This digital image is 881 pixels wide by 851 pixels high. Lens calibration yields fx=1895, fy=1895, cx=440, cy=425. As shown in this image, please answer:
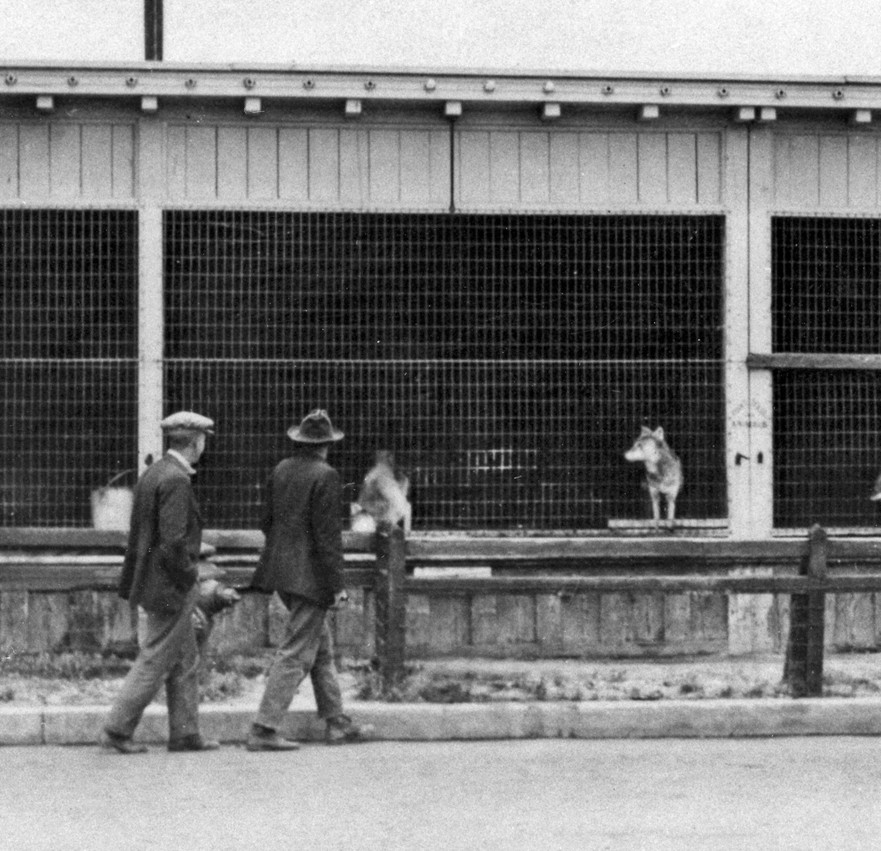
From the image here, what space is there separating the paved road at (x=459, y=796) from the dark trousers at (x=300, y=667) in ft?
0.84

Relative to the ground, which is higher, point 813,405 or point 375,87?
point 375,87

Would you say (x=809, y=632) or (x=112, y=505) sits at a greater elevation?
(x=112, y=505)

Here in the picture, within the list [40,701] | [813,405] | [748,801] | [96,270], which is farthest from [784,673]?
[96,270]

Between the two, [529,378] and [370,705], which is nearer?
[370,705]

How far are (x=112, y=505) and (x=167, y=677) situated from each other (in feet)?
10.3

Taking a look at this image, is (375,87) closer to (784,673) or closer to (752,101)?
(752,101)

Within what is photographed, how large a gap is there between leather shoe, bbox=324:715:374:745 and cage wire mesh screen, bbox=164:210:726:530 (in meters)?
2.94

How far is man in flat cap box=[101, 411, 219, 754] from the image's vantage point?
10.2 metres

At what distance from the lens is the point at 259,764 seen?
997cm

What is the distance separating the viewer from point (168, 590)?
33.8ft

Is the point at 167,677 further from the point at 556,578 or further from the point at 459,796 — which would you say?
the point at 556,578

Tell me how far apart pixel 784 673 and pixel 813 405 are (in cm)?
250

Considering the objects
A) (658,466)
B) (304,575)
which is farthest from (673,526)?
(304,575)

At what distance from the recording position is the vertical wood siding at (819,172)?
13859 mm
